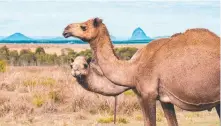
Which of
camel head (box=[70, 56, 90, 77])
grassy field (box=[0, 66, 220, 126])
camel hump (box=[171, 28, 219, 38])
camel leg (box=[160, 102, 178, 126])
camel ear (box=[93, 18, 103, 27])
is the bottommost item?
grassy field (box=[0, 66, 220, 126])

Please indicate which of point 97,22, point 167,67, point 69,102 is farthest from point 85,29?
point 69,102

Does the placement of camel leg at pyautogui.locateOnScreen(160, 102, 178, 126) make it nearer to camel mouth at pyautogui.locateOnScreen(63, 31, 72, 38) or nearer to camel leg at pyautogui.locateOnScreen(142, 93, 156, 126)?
camel leg at pyautogui.locateOnScreen(142, 93, 156, 126)

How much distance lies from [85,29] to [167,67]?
1.49 metres

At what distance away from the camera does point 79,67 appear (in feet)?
36.2

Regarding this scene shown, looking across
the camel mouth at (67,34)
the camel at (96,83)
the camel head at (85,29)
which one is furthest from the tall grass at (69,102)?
the camel mouth at (67,34)

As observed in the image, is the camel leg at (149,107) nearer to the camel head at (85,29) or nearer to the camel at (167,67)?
the camel at (167,67)

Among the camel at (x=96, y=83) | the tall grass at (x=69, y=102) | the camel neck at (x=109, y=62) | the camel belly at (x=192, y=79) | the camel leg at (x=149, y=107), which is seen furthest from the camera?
the tall grass at (x=69, y=102)

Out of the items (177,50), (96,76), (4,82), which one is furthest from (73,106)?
(177,50)

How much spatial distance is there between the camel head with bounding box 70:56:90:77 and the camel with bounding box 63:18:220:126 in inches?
13.4

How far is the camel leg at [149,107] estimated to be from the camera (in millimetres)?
10248

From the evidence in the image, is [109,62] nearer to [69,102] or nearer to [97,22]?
[97,22]

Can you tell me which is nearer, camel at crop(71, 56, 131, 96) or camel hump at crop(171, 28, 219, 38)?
camel hump at crop(171, 28, 219, 38)

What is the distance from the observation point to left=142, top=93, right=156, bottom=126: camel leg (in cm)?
1025

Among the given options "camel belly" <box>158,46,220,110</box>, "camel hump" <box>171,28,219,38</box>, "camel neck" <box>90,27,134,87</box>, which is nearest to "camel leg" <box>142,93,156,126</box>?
"camel belly" <box>158,46,220,110</box>
